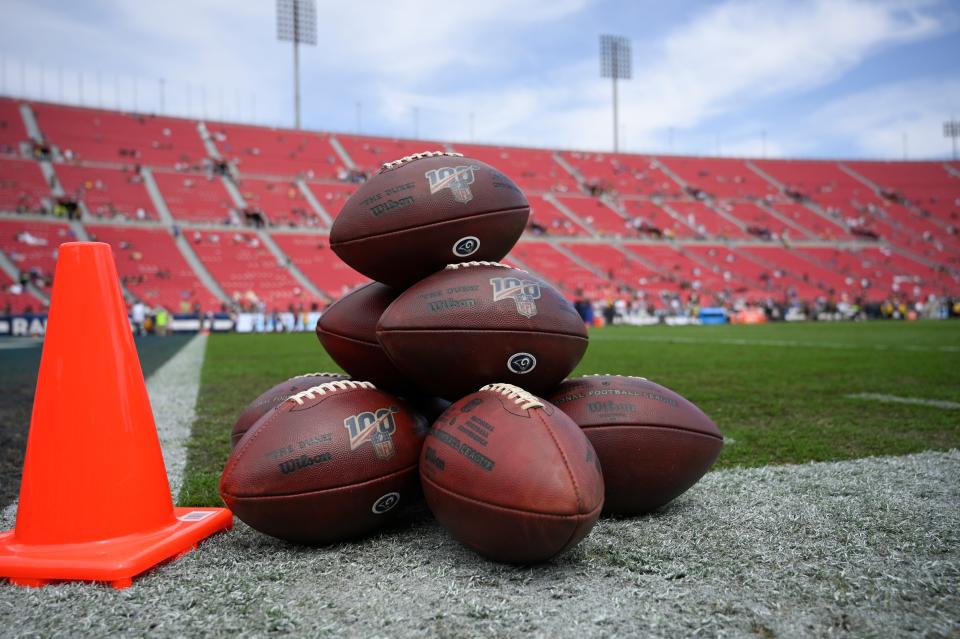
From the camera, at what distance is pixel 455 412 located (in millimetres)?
2385

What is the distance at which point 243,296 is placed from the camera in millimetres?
28875

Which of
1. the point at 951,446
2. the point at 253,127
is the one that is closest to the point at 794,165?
the point at 253,127

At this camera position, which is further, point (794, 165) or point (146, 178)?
point (794, 165)

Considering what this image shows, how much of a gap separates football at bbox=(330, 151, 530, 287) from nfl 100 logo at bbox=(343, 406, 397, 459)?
0.66m

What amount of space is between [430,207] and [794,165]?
52.7 m

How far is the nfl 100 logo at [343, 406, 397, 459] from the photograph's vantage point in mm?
2373

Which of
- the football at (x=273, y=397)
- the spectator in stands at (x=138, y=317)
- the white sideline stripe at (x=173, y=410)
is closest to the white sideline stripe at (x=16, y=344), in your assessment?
the spectator in stands at (x=138, y=317)

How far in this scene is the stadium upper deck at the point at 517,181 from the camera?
30.0 metres

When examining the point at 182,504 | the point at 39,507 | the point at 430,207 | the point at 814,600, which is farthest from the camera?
the point at 182,504

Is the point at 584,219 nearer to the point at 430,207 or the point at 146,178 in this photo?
the point at 146,178

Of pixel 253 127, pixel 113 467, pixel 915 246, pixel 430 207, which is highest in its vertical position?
pixel 253 127

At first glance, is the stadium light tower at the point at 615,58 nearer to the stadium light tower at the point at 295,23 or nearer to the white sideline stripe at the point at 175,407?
the stadium light tower at the point at 295,23

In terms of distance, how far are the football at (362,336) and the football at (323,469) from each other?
37cm

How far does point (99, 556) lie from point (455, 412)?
1197mm
